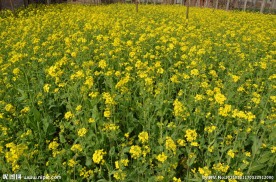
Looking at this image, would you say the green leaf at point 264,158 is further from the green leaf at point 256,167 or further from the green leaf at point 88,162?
the green leaf at point 88,162

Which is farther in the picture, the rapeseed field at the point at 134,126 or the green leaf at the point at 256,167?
the rapeseed field at the point at 134,126

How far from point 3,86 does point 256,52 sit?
20.1 ft

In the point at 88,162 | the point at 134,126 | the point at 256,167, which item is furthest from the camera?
the point at 134,126

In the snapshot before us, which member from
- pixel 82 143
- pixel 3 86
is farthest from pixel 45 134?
pixel 3 86

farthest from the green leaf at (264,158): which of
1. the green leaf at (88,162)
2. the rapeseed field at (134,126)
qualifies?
the green leaf at (88,162)

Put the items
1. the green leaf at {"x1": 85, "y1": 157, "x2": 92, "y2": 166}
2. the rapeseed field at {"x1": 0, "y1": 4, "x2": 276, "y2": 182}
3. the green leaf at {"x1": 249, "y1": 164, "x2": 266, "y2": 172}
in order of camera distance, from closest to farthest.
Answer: the green leaf at {"x1": 249, "y1": 164, "x2": 266, "y2": 172}
the rapeseed field at {"x1": 0, "y1": 4, "x2": 276, "y2": 182}
the green leaf at {"x1": 85, "y1": 157, "x2": 92, "y2": 166}

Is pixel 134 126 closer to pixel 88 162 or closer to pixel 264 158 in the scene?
pixel 88 162

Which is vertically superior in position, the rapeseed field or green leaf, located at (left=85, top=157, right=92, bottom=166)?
the rapeseed field

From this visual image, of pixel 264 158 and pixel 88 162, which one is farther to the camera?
pixel 88 162

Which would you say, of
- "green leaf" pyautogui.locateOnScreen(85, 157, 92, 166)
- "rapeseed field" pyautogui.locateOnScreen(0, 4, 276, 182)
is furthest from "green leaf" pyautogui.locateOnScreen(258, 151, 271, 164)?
"green leaf" pyautogui.locateOnScreen(85, 157, 92, 166)

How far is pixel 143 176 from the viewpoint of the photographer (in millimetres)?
2879

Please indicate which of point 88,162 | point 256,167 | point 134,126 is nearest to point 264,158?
point 256,167

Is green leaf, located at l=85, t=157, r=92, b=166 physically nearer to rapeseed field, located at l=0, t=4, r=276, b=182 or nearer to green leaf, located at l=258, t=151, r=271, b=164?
rapeseed field, located at l=0, t=4, r=276, b=182

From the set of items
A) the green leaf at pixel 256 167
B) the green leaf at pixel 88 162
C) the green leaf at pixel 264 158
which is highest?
the green leaf at pixel 264 158
